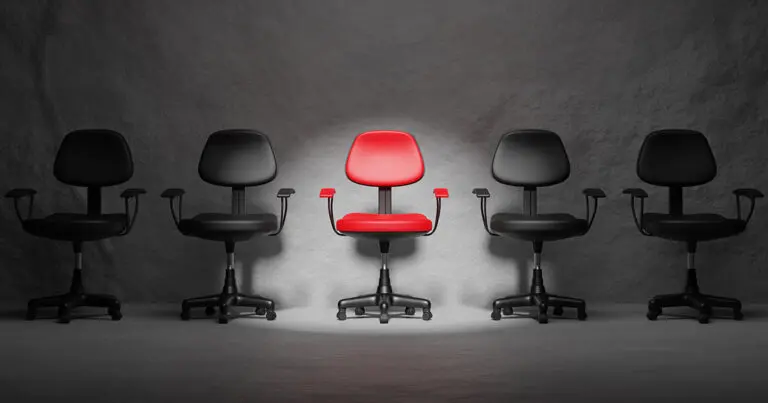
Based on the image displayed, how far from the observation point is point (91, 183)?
19.8 ft

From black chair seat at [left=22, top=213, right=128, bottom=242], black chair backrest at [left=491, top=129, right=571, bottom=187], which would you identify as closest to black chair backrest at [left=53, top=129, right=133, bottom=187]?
black chair seat at [left=22, top=213, right=128, bottom=242]

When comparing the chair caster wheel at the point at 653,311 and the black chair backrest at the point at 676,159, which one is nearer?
the chair caster wheel at the point at 653,311

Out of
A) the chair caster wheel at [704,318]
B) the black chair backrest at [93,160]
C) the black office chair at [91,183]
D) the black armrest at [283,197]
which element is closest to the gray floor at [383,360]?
the chair caster wheel at [704,318]

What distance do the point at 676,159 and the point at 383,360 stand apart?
2904 millimetres

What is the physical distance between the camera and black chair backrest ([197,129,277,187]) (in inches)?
240

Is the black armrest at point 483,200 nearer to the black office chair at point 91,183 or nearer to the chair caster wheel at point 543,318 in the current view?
the chair caster wheel at point 543,318

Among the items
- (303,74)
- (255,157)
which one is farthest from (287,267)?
(303,74)

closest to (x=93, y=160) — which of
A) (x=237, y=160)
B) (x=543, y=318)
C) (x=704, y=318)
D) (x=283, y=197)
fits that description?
(x=237, y=160)

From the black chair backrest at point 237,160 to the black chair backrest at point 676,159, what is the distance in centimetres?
249

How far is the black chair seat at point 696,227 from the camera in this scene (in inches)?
221

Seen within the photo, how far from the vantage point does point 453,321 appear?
5707 mm

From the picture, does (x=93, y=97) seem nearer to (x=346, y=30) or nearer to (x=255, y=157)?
(x=255, y=157)

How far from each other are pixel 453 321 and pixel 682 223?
1.52 meters

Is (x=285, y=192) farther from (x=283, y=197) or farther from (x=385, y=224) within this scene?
(x=385, y=224)
